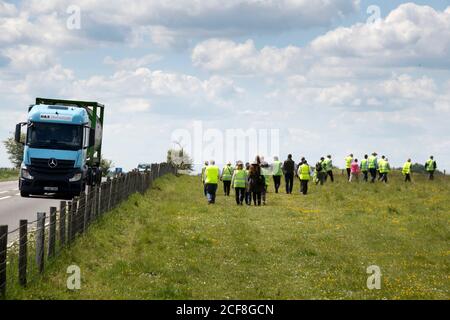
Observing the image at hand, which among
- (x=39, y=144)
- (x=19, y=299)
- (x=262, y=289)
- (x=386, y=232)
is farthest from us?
(x=39, y=144)

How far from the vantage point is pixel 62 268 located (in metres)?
16.6

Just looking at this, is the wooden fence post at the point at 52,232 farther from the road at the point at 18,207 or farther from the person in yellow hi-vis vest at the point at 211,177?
the person in yellow hi-vis vest at the point at 211,177

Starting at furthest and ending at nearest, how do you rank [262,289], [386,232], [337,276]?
1. [386,232]
2. [337,276]
3. [262,289]

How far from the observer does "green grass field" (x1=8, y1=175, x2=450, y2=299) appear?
48.3 feet

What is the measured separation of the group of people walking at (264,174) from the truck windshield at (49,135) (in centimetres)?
536

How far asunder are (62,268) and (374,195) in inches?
979

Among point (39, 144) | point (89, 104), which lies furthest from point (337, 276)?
point (89, 104)

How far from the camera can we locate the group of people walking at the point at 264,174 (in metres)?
34.3

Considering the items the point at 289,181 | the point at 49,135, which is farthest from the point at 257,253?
the point at 289,181

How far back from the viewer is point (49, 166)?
107 ft

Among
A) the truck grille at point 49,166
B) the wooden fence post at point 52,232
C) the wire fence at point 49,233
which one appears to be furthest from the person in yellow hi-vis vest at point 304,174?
the wooden fence post at point 52,232

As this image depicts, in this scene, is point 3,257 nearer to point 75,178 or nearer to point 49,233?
point 49,233

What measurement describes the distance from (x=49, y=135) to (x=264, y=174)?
8809mm

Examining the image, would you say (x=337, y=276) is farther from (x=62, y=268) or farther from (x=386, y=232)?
(x=386, y=232)
